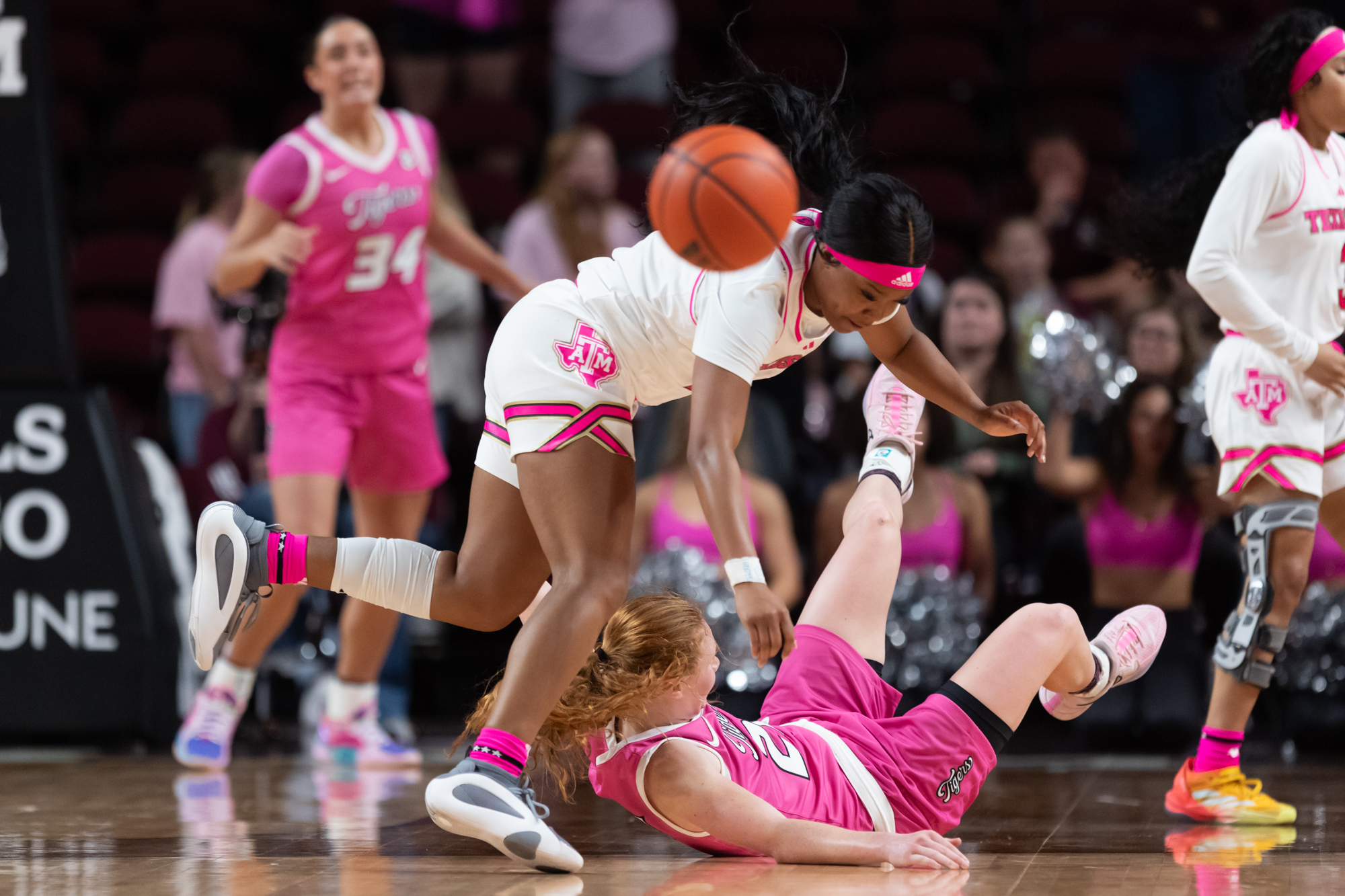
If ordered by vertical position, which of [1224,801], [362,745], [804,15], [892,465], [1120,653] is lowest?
[362,745]

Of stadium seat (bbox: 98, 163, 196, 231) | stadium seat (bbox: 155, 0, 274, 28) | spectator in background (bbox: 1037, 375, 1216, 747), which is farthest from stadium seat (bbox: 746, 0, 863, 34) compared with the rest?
spectator in background (bbox: 1037, 375, 1216, 747)

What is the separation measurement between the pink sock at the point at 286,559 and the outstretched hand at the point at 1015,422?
4.92ft

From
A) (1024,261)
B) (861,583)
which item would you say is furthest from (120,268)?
(861,583)

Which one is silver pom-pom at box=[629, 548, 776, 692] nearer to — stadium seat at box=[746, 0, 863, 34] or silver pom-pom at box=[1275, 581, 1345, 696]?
silver pom-pom at box=[1275, 581, 1345, 696]

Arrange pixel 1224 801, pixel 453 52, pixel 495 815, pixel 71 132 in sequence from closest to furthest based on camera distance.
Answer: pixel 495 815
pixel 1224 801
pixel 453 52
pixel 71 132

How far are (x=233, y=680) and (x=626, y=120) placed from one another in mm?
3916

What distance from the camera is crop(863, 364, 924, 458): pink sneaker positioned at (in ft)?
12.8

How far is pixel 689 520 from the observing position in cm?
554

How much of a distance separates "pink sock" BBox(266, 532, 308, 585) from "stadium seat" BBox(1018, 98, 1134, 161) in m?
5.50

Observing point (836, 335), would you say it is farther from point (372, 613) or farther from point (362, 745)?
point (362, 745)

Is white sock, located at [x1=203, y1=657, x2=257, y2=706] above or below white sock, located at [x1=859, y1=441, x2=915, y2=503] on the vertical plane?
below

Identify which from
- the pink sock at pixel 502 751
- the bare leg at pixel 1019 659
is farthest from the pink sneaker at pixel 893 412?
the pink sock at pixel 502 751

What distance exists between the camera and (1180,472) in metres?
5.38

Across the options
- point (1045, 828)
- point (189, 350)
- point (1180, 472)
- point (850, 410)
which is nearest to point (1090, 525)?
point (1180, 472)
